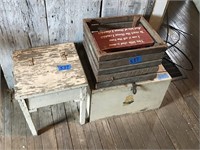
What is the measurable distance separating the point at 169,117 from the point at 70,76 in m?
0.80

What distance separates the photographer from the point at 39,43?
1.35 meters

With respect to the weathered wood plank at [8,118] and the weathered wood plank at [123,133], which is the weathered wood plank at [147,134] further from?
the weathered wood plank at [8,118]

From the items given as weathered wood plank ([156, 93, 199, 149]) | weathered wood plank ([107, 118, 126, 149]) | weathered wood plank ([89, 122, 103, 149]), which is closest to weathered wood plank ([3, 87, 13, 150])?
weathered wood plank ([89, 122, 103, 149])

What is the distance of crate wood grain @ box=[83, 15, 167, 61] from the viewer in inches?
42.5

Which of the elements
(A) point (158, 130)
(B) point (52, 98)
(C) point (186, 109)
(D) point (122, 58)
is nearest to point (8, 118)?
(B) point (52, 98)

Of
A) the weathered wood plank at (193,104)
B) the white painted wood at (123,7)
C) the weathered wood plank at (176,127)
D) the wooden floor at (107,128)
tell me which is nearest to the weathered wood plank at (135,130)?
the wooden floor at (107,128)

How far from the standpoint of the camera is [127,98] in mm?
1374

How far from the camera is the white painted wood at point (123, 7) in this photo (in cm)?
129

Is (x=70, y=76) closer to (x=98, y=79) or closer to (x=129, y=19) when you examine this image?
(x=98, y=79)

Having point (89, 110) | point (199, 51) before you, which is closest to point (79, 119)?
point (89, 110)

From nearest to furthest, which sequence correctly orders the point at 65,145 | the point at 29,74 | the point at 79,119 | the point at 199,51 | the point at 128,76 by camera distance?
the point at 29,74, the point at 128,76, the point at 65,145, the point at 79,119, the point at 199,51

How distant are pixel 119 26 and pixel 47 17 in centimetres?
→ 42

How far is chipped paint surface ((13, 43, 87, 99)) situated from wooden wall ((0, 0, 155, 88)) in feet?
0.31

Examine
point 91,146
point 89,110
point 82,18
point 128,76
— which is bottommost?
point 91,146
